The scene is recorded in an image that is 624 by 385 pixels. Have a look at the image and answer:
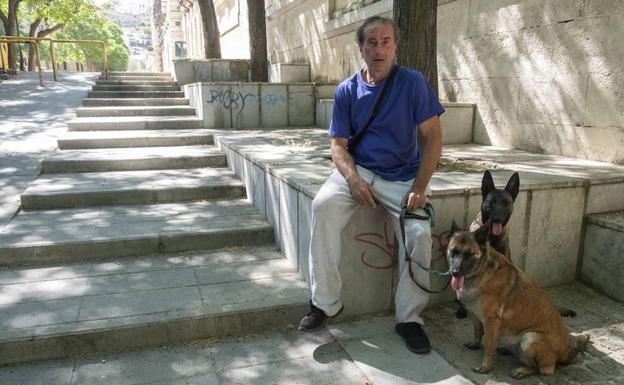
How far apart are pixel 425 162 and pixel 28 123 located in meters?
8.88

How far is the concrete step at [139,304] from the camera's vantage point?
10.9 ft

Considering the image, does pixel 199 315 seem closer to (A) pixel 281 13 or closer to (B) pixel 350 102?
(B) pixel 350 102

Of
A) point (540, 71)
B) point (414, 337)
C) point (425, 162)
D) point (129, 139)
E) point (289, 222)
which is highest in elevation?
point (540, 71)

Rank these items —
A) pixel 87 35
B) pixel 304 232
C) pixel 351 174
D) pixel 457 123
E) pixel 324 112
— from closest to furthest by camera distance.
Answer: pixel 351 174 → pixel 304 232 → pixel 457 123 → pixel 324 112 → pixel 87 35

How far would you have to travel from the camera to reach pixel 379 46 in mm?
3336

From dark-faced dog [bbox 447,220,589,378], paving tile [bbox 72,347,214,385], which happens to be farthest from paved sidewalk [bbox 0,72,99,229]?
dark-faced dog [bbox 447,220,589,378]

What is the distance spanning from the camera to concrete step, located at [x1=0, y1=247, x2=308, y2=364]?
3.32 m

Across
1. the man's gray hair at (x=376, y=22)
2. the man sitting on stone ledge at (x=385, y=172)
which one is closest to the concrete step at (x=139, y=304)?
the man sitting on stone ledge at (x=385, y=172)

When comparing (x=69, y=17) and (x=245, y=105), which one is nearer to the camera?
(x=245, y=105)

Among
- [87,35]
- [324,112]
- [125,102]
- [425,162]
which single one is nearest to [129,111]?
[125,102]

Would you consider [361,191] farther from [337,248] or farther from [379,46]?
[379,46]

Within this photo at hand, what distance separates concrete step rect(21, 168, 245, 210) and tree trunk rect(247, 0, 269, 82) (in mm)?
6290

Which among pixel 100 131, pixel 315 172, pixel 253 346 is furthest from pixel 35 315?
pixel 100 131

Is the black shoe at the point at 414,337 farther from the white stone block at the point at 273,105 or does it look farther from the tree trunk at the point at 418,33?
the white stone block at the point at 273,105
